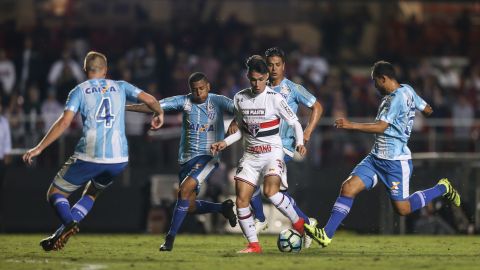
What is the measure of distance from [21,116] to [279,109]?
31.6 ft

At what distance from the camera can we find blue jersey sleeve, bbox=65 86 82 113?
11.8 meters

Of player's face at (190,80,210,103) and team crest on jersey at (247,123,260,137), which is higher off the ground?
player's face at (190,80,210,103)

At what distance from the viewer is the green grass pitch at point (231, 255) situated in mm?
10820

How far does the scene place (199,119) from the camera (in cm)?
1364

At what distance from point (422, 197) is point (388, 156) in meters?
0.85

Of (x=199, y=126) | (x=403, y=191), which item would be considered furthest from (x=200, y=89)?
Answer: (x=403, y=191)

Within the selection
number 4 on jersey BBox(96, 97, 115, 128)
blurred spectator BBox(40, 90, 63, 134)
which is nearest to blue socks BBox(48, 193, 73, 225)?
number 4 on jersey BBox(96, 97, 115, 128)

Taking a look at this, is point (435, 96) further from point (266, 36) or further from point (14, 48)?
point (14, 48)

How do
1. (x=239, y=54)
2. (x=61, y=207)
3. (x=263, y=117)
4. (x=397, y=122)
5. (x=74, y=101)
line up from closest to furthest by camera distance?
(x=74, y=101) → (x=61, y=207) → (x=263, y=117) → (x=397, y=122) → (x=239, y=54)

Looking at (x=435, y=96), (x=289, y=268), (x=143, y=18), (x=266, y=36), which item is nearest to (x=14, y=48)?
(x=143, y=18)

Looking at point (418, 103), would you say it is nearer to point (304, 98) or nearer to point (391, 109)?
point (391, 109)

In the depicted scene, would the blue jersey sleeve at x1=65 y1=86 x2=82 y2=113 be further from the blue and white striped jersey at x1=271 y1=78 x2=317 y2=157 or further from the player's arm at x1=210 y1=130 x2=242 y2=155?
the blue and white striped jersey at x1=271 y1=78 x2=317 y2=157

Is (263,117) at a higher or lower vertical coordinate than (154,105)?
lower

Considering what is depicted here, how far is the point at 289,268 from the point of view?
10.4m
